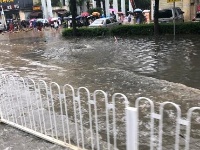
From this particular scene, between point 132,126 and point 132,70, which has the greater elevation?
point 132,126

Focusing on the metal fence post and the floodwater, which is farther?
the floodwater

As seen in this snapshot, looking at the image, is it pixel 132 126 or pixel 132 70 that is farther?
pixel 132 70

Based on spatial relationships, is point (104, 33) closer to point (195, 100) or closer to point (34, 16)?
point (195, 100)

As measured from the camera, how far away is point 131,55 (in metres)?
14.4

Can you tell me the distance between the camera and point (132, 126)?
11.1 ft

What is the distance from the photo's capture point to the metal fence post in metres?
3.32

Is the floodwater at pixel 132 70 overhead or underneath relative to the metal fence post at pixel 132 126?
underneath

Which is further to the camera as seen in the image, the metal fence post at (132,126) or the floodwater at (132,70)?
the floodwater at (132,70)

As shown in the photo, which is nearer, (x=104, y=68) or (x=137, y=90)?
(x=137, y=90)

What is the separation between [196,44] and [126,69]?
6.69 metres

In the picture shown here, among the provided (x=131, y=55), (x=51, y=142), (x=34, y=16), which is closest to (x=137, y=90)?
(x=51, y=142)

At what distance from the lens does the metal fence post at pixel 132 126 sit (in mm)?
3322

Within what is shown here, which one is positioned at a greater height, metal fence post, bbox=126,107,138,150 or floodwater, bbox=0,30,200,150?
metal fence post, bbox=126,107,138,150

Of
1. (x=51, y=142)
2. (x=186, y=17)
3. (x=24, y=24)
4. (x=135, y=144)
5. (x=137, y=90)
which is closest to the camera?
(x=135, y=144)
